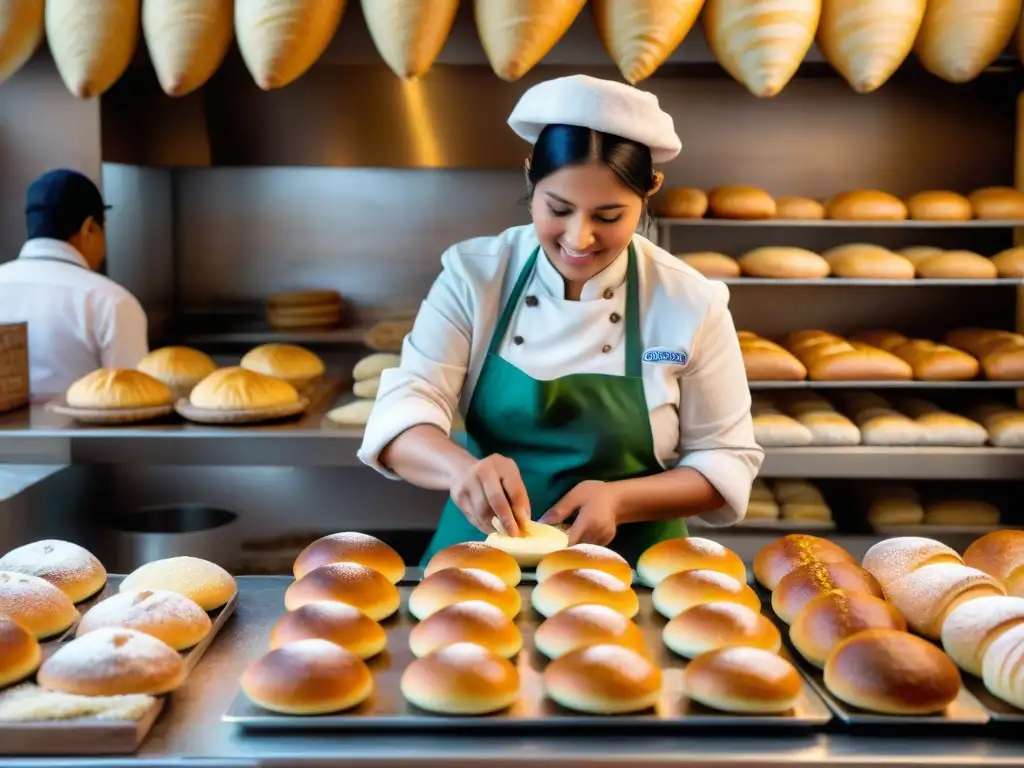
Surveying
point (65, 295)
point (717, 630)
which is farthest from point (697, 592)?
point (65, 295)

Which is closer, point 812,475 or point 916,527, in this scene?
point 812,475

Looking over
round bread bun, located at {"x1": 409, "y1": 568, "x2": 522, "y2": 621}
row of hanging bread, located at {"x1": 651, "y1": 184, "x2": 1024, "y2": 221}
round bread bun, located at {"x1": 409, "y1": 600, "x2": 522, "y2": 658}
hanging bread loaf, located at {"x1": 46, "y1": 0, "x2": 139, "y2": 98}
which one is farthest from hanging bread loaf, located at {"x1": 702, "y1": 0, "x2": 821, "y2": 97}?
round bread bun, located at {"x1": 409, "y1": 600, "x2": 522, "y2": 658}

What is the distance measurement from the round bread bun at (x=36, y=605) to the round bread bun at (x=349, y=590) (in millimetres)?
261

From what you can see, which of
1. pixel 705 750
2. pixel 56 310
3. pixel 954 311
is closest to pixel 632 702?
pixel 705 750

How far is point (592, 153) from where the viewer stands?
1.78m

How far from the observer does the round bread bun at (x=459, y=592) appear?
1.35 meters

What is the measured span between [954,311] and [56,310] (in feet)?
8.99

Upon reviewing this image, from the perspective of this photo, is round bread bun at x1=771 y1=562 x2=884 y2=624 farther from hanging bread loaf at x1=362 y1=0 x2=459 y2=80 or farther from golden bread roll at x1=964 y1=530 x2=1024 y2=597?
hanging bread loaf at x1=362 y1=0 x2=459 y2=80

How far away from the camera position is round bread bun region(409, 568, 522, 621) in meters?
1.35

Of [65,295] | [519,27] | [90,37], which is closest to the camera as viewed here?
[519,27]

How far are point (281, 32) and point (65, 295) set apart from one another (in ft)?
3.36

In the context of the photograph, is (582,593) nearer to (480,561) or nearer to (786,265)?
(480,561)

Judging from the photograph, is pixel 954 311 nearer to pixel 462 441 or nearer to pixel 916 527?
pixel 916 527

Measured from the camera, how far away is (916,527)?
127 inches
